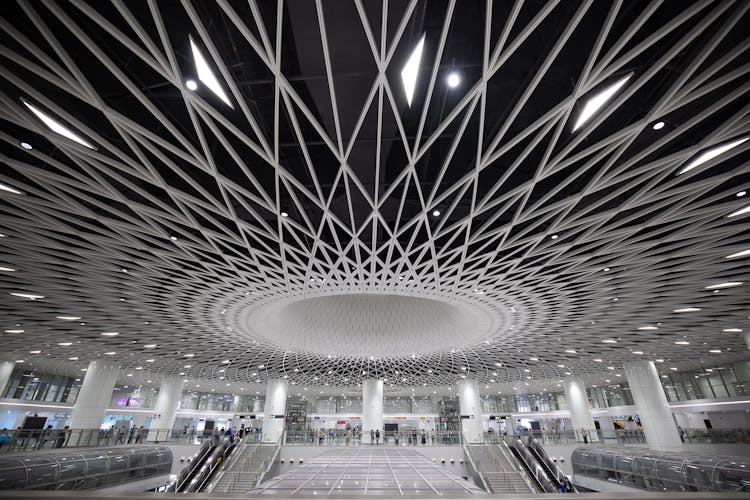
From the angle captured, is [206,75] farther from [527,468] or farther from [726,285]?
[527,468]

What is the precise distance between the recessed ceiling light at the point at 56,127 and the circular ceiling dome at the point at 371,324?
18845 mm

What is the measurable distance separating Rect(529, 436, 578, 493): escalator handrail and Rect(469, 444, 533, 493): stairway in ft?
19.7

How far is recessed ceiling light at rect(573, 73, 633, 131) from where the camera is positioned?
1013 centimetres

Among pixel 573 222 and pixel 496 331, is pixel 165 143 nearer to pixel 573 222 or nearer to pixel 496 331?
pixel 573 222

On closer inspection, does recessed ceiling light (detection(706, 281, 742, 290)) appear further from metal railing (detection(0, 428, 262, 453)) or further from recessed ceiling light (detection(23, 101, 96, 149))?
metal railing (detection(0, 428, 262, 453))

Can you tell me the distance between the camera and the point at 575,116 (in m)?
12.3

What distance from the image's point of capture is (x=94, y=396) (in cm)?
4250

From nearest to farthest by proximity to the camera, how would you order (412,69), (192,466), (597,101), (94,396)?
(412,69)
(597,101)
(192,466)
(94,396)

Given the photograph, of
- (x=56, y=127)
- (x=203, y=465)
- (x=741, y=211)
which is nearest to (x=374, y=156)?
(x=56, y=127)

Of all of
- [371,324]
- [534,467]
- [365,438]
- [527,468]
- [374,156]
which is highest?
[374,156]

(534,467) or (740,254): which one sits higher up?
(740,254)

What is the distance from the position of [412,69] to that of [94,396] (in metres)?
53.0

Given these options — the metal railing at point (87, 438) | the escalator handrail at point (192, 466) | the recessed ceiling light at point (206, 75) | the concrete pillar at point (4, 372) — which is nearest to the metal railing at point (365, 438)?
the metal railing at point (87, 438)

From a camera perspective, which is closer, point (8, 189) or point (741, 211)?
point (8, 189)
